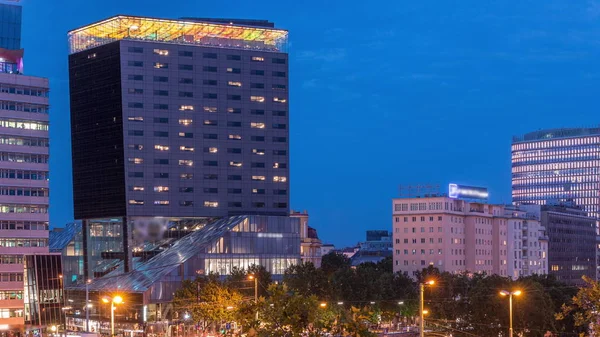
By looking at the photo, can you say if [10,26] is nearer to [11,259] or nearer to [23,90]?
[23,90]

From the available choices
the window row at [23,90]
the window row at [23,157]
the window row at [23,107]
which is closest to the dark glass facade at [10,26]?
the window row at [23,90]

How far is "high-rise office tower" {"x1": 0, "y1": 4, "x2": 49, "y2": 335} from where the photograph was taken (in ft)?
574

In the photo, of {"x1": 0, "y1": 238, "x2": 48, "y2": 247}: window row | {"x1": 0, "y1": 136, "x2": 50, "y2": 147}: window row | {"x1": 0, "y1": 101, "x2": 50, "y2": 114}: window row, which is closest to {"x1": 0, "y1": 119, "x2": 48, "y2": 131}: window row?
{"x1": 0, "y1": 136, "x2": 50, "y2": 147}: window row

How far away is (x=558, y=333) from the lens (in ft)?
515

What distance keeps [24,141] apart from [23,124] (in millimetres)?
3269

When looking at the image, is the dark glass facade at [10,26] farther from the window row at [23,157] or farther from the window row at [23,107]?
the window row at [23,157]

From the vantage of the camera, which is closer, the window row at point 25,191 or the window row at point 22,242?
the window row at point 22,242

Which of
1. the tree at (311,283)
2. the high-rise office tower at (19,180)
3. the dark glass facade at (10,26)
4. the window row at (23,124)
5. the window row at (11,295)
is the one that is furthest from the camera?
the tree at (311,283)

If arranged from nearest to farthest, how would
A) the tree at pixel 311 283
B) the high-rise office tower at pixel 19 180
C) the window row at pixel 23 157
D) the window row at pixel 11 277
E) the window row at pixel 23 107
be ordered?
the window row at pixel 11 277 → the high-rise office tower at pixel 19 180 → the window row at pixel 23 157 → the window row at pixel 23 107 → the tree at pixel 311 283

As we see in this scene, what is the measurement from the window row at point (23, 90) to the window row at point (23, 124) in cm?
544

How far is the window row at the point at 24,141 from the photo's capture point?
176250mm

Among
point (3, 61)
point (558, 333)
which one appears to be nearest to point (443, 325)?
point (558, 333)

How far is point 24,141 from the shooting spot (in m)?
178

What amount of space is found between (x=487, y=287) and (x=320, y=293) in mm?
39936
